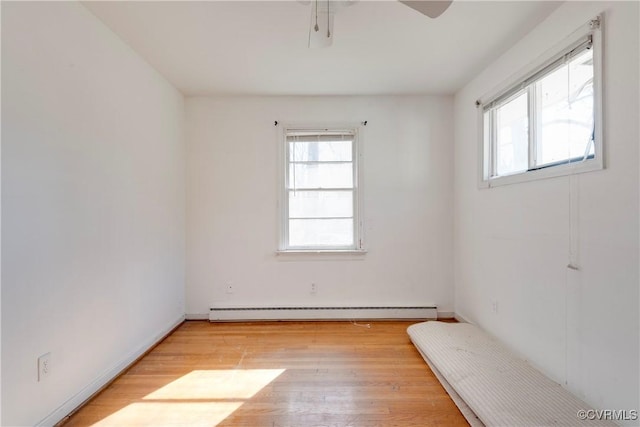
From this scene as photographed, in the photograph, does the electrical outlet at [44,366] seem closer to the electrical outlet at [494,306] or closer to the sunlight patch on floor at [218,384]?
the sunlight patch on floor at [218,384]

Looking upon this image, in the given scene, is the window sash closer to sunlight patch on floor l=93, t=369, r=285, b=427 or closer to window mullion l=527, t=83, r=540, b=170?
window mullion l=527, t=83, r=540, b=170

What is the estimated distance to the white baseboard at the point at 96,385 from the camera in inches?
62.1

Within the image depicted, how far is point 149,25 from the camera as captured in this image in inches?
75.2

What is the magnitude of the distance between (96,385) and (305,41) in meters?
2.77

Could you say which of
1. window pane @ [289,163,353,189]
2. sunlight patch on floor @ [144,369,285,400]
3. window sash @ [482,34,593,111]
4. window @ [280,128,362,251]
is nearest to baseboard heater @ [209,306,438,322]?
window @ [280,128,362,251]

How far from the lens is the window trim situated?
313 cm

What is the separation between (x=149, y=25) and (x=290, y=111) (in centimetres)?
148

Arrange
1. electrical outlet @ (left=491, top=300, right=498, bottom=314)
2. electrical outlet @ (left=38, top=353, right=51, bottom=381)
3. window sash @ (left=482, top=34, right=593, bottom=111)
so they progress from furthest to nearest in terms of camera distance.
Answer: electrical outlet @ (left=491, top=300, right=498, bottom=314) → window sash @ (left=482, top=34, right=593, bottom=111) → electrical outlet @ (left=38, top=353, right=51, bottom=381)

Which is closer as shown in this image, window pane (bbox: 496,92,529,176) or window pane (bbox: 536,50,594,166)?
window pane (bbox: 536,50,594,166)

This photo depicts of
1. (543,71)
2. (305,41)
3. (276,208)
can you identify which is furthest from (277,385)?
(543,71)

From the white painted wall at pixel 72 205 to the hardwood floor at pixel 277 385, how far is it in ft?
0.93

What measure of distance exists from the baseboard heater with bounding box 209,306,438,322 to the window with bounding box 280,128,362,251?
66 centimetres

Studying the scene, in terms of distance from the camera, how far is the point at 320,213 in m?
3.21

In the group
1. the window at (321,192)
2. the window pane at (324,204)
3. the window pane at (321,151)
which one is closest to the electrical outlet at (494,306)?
the window at (321,192)
